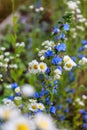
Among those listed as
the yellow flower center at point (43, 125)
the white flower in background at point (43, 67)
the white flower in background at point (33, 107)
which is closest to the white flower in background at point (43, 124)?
the yellow flower center at point (43, 125)

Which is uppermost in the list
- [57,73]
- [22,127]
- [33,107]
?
[57,73]

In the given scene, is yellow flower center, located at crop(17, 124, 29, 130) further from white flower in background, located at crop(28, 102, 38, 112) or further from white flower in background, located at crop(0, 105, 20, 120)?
white flower in background, located at crop(28, 102, 38, 112)

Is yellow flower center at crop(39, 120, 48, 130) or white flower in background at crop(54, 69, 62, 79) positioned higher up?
white flower in background at crop(54, 69, 62, 79)

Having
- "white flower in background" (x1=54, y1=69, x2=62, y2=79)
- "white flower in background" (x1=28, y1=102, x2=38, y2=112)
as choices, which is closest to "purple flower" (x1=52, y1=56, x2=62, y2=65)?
"white flower in background" (x1=54, y1=69, x2=62, y2=79)

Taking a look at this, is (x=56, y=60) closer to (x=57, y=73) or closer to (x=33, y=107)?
(x=57, y=73)

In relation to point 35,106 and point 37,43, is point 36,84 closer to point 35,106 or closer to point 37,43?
point 37,43

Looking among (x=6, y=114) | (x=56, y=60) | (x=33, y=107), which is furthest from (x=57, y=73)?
(x=6, y=114)

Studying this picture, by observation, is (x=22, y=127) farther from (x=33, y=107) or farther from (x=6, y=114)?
(x=33, y=107)

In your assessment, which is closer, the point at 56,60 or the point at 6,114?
the point at 6,114

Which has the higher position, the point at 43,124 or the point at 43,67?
the point at 43,67

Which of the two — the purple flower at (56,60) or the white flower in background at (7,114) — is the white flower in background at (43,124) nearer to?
the white flower in background at (7,114)

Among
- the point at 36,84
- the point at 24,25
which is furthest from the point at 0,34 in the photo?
the point at 36,84
